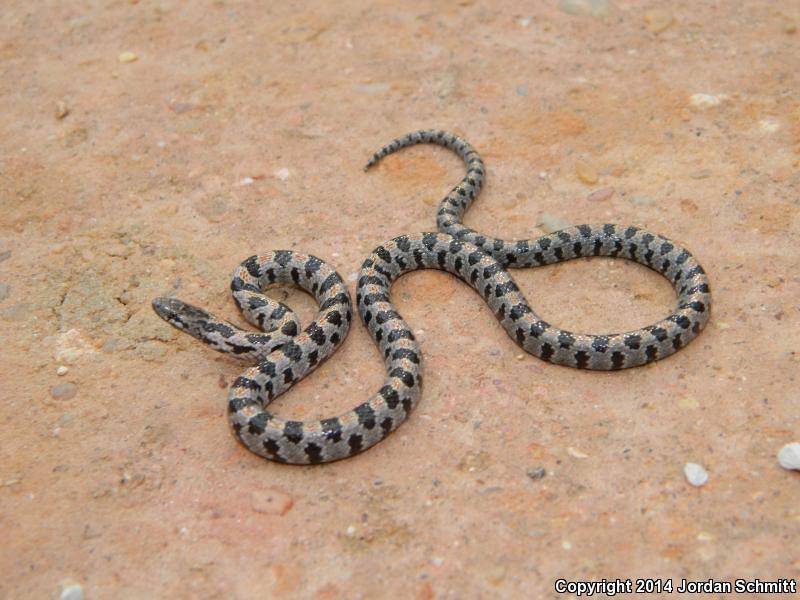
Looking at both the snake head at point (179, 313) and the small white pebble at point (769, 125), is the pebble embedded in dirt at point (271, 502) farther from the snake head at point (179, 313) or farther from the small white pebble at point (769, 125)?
the small white pebble at point (769, 125)

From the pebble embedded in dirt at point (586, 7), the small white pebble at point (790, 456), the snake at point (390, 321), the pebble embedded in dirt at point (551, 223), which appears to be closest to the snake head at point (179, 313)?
the snake at point (390, 321)

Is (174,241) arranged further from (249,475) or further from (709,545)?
(709,545)

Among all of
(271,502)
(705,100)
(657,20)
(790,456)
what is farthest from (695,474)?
(657,20)

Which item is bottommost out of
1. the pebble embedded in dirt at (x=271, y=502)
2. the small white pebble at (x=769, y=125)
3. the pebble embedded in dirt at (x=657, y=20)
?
the pebble embedded in dirt at (x=271, y=502)

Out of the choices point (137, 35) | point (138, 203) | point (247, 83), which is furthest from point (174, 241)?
point (137, 35)

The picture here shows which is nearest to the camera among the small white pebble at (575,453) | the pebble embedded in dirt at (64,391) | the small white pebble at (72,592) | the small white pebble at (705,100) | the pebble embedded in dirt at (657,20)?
the small white pebble at (72,592)

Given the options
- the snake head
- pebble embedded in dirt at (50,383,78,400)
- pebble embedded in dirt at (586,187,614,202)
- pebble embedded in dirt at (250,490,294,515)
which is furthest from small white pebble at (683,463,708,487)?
pebble embedded in dirt at (50,383,78,400)
